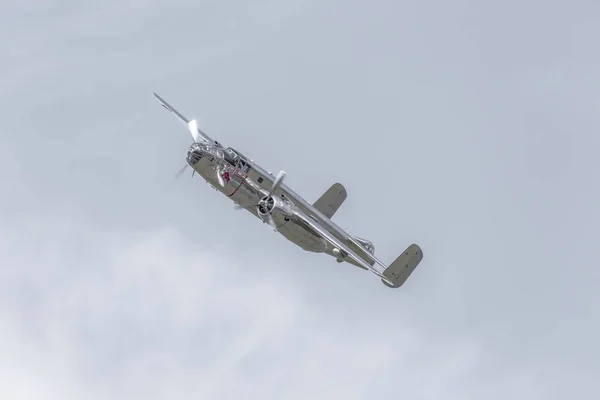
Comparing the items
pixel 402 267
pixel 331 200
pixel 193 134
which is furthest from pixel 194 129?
pixel 402 267

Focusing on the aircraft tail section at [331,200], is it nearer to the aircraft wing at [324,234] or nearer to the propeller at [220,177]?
the aircraft wing at [324,234]

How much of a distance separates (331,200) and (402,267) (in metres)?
8.60

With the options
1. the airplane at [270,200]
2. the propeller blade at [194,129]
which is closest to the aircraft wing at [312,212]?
the airplane at [270,200]

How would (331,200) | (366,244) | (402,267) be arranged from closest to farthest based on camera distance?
1. (366,244)
2. (402,267)
3. (331,200)

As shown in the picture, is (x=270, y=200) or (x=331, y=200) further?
(x=331, y=200)

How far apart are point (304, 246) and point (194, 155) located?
11698 mm

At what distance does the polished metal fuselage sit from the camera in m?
80.2

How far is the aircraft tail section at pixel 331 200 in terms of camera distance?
94.2 meters

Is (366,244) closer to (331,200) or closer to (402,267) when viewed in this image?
(402,267)

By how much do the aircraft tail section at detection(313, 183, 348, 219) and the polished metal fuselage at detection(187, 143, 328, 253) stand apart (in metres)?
9.75

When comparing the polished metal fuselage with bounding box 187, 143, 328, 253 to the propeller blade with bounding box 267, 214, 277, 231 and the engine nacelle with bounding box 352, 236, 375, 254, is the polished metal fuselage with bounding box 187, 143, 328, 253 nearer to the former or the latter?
the propeller blade with bounding box 267, 214, 277, 231

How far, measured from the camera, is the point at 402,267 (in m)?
91.2

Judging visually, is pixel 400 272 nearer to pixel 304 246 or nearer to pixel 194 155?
pixel 304 246

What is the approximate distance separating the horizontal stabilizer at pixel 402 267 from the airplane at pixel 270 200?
6.06 feet
